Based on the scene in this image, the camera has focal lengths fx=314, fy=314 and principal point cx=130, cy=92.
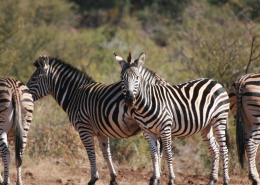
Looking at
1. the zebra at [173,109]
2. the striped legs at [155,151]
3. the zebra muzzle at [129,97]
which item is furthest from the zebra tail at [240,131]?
the zebra muzzle at [129,97]

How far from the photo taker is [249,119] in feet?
18.9

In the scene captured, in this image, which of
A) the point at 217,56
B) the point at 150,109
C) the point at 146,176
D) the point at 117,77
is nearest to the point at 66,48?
the point at 117,77

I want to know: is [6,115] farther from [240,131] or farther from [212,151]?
[240,131]

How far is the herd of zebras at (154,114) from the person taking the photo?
5.20 m

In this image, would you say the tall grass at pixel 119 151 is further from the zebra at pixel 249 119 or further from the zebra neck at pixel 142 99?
the zebra neck at pixel 142 99

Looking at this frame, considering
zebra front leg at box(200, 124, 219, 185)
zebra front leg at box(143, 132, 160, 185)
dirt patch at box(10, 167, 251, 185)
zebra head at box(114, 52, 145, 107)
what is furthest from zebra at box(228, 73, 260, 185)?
zebra head at box(114, 52, 145, 107)

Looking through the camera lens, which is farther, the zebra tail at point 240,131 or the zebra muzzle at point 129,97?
the zebra tail at point 240,131

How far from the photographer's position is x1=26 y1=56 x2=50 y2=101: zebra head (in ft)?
21.6

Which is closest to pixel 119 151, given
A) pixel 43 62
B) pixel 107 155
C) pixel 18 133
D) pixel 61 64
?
pixel 107 155

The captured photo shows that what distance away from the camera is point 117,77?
1078 cm

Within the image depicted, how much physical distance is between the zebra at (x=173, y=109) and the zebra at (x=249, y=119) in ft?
0.91

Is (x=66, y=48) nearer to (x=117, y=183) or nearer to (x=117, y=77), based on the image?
(x=117, y=77)

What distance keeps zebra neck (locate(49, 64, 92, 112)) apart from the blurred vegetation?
1.96m

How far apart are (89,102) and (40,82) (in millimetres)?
1305
